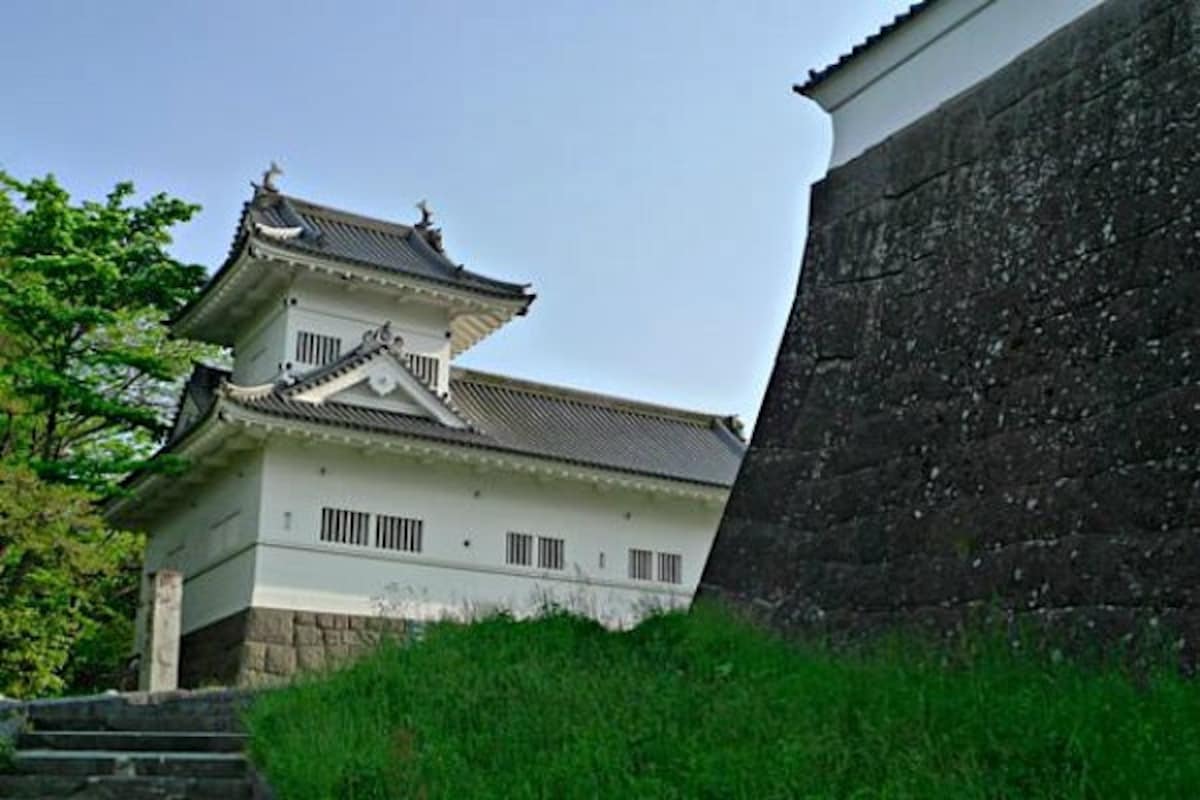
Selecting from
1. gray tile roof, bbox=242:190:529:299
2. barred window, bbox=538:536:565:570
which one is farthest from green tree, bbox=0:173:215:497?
barred window, bbox=538:536:565:570

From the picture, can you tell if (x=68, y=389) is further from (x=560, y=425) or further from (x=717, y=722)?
(x=717, y=722)

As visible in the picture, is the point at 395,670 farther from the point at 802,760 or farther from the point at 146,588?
the point at 146,588

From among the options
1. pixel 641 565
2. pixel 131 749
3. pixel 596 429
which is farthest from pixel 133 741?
pixel 596 429

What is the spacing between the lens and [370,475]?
17.8 m

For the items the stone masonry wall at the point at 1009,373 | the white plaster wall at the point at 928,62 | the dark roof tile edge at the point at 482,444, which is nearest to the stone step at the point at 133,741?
the stone masonry wall at the point at 1009,373

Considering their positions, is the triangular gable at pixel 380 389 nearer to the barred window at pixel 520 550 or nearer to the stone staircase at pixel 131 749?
the barred window at pixel 520 550

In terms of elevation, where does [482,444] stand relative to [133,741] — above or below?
above

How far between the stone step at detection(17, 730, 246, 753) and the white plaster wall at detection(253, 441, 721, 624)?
7.29 meters

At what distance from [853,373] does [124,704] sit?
5.53 m

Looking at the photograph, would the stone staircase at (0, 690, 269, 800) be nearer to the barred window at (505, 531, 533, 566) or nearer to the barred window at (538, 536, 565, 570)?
the barred window at (505, 531, 533, 566)

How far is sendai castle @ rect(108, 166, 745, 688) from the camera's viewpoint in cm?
1692

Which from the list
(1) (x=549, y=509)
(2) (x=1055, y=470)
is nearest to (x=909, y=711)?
(2) (x=1055, y=470)

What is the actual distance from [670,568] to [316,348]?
616 cm

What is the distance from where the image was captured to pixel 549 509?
62.8 feet
